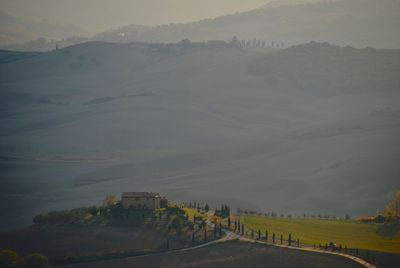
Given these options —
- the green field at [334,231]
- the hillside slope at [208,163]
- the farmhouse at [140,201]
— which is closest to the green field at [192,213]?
the farmhouse at [140,201]

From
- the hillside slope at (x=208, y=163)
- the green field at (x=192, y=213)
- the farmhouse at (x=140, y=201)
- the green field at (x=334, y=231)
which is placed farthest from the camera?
the hillside slope at (x=208, y=163)

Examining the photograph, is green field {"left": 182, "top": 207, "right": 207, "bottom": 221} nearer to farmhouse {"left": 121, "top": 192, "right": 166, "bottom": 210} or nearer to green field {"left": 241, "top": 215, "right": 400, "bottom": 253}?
farmhouse {"left": 121, "top": 192, "right": 166, "bottom": 210}

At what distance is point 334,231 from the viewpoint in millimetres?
81125

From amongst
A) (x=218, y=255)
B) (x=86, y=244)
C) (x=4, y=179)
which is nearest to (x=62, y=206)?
(x=4, y=179)

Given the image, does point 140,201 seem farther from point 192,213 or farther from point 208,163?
point 208,163

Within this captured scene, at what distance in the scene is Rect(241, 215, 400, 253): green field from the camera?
74.2 metres

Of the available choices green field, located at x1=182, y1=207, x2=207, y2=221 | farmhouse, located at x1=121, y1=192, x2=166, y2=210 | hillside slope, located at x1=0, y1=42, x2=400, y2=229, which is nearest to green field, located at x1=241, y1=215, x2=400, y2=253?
green field, located at x1=182, y1=207, x2=207, y2=221

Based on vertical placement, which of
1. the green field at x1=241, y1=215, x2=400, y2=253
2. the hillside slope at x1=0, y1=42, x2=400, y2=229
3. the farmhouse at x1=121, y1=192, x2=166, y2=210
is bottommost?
the green field at x1=241, y1=215, x2=400, y2=253

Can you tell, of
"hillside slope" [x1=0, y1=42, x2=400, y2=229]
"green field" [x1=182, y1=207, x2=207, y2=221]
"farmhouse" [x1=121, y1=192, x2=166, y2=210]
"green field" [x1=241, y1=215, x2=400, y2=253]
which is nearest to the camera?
"green field" [x1=241, y1=215, x2=400, y2=253]

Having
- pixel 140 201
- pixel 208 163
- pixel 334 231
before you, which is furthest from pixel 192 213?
pixel 208 163

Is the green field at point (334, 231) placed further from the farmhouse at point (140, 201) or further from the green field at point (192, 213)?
the farmhouse at point (140, 201)

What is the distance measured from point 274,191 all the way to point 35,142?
214ft

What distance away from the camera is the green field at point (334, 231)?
243 ft

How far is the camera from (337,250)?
69.5 metres
